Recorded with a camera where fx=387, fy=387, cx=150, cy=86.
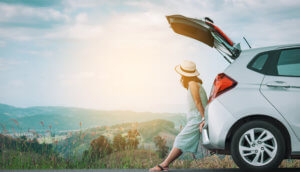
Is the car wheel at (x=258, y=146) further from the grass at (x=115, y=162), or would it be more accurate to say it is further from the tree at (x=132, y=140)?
the tree at (x=132, y=140)

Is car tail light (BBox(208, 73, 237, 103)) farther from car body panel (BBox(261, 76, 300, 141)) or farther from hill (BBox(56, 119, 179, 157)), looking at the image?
hill (BBox(56, 119, 179, 157))

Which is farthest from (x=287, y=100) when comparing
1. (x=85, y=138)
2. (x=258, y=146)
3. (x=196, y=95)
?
(x=85, y=138)

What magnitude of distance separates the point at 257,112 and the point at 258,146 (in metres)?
0.47

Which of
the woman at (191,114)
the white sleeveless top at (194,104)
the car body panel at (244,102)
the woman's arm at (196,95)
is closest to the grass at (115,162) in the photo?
the woman at (191,114)

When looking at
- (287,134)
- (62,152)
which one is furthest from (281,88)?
(62,152)

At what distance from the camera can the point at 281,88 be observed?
538cm

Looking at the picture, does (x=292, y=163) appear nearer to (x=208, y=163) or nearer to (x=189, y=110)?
(x=208, y=163)

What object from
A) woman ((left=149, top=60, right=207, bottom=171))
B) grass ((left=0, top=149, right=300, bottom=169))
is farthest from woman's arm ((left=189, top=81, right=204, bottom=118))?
grass ((left=0, top=149, right=300, bottom=169))

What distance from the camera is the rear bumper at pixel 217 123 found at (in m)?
5.35

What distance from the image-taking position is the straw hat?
6293mm

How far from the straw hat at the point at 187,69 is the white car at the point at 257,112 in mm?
815

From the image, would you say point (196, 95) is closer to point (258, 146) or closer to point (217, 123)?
point (217, 123)

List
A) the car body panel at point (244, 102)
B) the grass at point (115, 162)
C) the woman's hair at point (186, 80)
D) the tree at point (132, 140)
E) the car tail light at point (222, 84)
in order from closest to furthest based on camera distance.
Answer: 1. the car body panel at point (244, 102)
2. the car tail light at point (222, 84)
3. the woman's hair at point (186, 80)
4. the grass at point (115, 162)
5. the tree at point (132, 140)

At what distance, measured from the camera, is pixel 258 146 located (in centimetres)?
533
